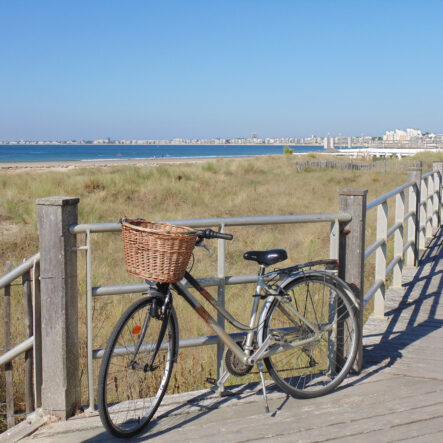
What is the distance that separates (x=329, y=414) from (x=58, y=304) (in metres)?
1.74

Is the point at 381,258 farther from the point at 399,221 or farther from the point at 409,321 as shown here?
the point at 399,221

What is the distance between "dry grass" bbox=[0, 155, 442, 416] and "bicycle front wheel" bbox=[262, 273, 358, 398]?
3.25ft

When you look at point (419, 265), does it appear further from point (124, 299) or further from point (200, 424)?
point (200, 424)

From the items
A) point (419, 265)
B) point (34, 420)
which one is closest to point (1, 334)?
point (34, 420)

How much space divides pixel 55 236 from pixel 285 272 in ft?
4.56

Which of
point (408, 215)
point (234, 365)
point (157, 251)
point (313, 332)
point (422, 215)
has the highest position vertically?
point (157, 251)

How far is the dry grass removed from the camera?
20.8 ft

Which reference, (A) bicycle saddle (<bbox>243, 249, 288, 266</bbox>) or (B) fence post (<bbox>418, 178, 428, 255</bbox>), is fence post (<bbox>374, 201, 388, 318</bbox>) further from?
(B) fence post (<bbox>418, 178, 428, 255</bbox>)

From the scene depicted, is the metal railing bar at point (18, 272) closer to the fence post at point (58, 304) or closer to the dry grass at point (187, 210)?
the fence post at point (58, 304)

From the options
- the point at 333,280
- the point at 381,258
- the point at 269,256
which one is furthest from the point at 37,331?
the point at 381,258

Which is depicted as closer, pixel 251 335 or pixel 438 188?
pixel 251 335

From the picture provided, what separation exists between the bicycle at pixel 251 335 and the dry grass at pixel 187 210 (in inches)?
38.8

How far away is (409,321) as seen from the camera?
584 cm

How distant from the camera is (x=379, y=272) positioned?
5707mm
